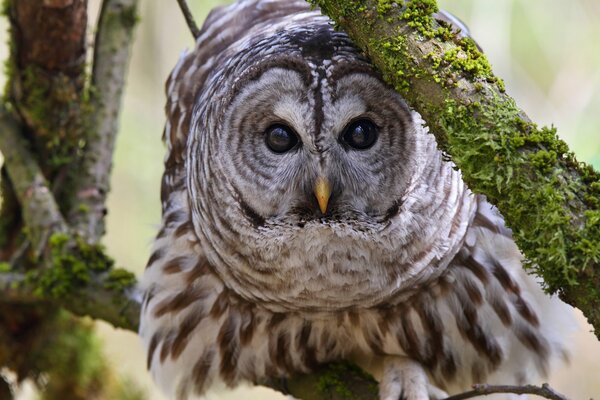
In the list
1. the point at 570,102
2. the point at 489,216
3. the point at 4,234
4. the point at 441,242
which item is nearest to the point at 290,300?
the point at 441,242

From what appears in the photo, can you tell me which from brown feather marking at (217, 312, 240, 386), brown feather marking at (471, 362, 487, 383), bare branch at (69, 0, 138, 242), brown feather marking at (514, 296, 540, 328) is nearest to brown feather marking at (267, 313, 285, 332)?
brown feather marking at (217, 312, 240, 386)

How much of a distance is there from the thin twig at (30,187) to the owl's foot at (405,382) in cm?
145

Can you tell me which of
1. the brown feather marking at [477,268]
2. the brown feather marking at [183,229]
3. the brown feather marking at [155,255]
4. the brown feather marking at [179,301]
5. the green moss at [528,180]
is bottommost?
the brown feather marking at [179,301]

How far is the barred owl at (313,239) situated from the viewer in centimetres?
240

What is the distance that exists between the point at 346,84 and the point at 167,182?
118 cm

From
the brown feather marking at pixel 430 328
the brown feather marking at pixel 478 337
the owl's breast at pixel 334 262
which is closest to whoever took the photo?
the owl's breast at pixel 334 262

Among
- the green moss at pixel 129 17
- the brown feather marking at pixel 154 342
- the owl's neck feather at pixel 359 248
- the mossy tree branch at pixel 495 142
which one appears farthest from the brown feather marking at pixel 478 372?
the green moss at pixel 129 17

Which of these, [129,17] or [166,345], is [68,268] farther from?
[129,17]

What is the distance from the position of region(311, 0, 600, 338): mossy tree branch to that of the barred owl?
14.6 inches

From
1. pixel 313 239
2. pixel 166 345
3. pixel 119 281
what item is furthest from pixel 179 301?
pixel 313 239

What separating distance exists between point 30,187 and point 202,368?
3.44 feet

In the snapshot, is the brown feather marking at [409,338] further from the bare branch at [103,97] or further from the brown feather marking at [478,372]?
the bare branch at [103,97]

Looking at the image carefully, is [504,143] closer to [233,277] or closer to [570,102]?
[233,277]

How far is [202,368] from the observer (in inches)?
128
